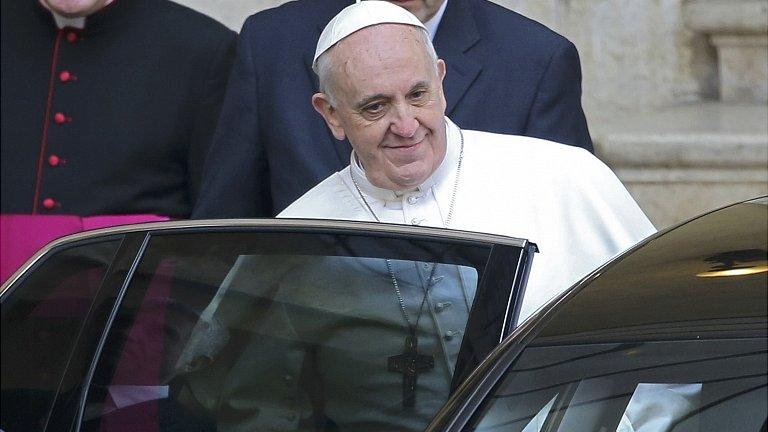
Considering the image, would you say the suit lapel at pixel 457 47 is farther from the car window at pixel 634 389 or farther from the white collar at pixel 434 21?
the car window at pixel 634 389

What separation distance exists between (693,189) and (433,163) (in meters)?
2.32

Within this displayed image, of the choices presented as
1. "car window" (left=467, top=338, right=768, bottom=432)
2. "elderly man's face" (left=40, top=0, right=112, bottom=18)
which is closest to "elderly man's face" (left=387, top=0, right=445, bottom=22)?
"elderly man's face" (left=40, top=0, right=112, bottom=18)

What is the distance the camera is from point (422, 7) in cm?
406

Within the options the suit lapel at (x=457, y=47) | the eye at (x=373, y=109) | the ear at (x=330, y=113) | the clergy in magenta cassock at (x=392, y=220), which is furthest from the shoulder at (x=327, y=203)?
the suit lapel at (x=457, y=47)

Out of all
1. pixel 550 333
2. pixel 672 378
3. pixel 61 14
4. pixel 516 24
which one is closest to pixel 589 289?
pixel 550 333

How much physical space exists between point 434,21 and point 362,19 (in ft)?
2.39

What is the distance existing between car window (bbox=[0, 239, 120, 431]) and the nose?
61 centimetres

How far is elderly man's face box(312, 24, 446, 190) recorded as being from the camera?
10.9 feet

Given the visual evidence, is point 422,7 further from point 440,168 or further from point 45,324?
point 45,324

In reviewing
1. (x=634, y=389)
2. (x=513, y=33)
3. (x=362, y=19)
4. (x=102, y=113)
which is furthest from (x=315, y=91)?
(x=634, y=389)

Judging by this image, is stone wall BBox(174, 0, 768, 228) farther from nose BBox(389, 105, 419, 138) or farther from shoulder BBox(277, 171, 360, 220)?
nose BBox(389, 105, 419, 138)

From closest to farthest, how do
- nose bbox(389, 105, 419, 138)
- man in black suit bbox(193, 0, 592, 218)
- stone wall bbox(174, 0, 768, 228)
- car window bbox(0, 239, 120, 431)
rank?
car window bbox(0, 239, 120, 431), nose bbox(389, 105, 419, 138), man in black suit bbox(193, 0, 592, 218), stone wall bbox(174, 0, 768, 228)

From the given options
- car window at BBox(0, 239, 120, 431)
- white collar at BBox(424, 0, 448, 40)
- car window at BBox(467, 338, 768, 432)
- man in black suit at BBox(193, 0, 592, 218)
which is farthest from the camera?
white collar at BBox(424, 0, 448, 40)

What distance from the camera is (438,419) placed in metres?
2.47
